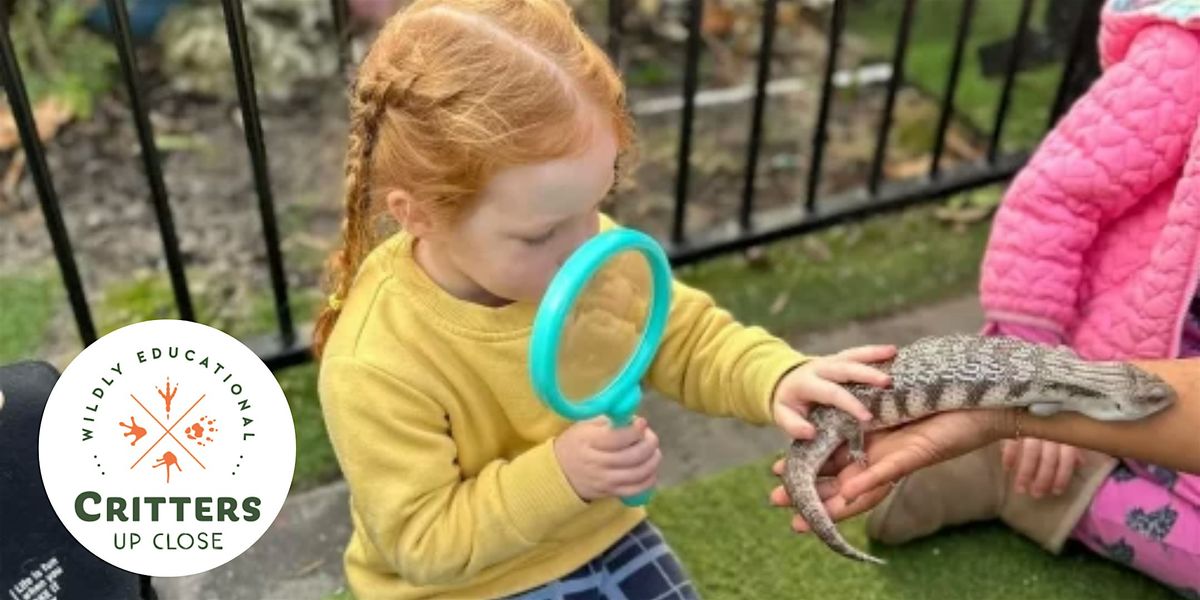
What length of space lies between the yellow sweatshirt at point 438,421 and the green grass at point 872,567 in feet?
1.57

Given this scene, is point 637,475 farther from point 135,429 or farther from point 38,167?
point 38,167

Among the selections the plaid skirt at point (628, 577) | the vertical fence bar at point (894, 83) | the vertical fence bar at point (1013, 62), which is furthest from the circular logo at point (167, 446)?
the vertical fence bar at point (1013, 62)

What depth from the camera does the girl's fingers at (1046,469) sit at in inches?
76.2

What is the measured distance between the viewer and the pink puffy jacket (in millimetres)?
1843

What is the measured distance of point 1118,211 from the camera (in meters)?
1.96

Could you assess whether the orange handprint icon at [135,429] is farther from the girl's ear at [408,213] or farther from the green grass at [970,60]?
the green grass at [970,60]

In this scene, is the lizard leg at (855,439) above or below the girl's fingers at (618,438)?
below

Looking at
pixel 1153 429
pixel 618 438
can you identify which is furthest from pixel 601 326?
pixel 1153 429

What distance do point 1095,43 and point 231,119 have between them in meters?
1.90

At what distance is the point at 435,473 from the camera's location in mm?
1536

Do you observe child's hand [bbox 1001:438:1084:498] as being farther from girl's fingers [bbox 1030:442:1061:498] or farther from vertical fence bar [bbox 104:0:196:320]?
vertical fence bar [bbox 104:0:196:320]

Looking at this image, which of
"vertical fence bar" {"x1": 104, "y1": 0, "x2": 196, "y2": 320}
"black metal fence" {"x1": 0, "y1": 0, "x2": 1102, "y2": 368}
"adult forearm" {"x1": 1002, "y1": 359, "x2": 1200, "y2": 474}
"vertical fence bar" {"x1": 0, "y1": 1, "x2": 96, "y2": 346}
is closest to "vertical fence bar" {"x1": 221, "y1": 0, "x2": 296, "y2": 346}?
"black metal fence" {"x1": 0, "y1": 0, "x2": 1102, "y2": 368}

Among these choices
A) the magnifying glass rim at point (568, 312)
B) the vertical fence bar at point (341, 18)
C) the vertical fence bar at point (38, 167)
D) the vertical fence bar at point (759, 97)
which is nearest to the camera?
the magnifying glass rim at point (568, 312)

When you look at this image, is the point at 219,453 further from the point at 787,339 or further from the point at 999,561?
the point at 787,339
